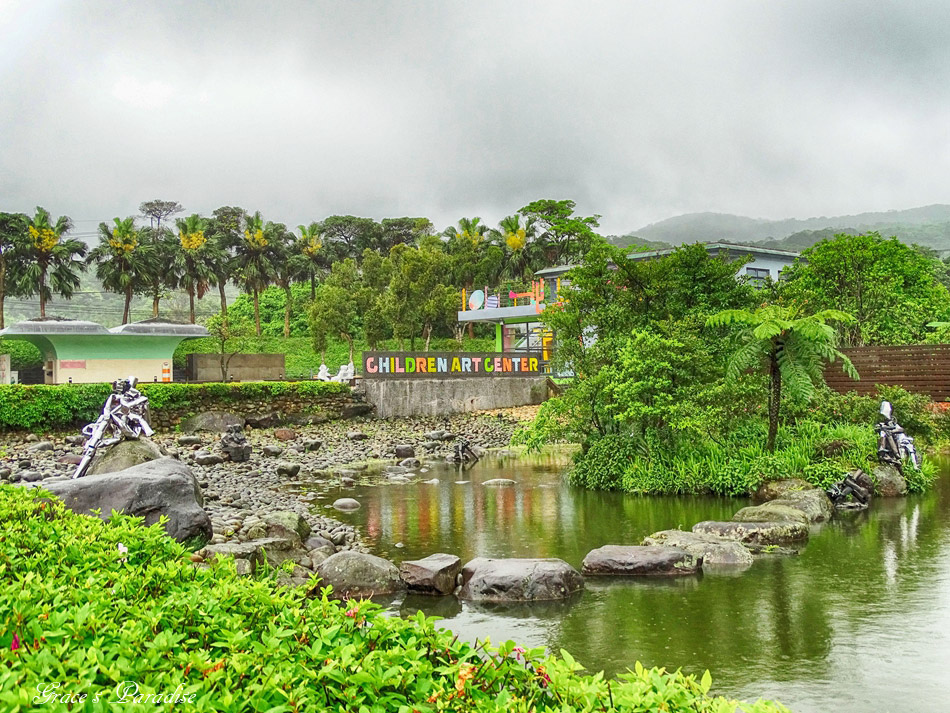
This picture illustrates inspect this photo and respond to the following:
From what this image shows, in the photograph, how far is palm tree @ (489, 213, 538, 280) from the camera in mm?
58875

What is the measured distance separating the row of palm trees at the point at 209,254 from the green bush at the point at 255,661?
4903 centimetres

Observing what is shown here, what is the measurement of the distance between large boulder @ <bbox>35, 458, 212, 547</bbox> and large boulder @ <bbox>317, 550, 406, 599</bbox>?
170 cm

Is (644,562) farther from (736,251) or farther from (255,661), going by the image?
(736,251)

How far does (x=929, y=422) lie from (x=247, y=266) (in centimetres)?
4861

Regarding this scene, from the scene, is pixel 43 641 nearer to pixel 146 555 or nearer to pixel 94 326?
pixel 146 555

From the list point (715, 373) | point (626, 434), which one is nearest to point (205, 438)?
Answer: point (626, 434)

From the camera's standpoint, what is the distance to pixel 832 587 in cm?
934

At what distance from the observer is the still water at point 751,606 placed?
6711 mm

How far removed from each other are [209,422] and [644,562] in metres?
22.8

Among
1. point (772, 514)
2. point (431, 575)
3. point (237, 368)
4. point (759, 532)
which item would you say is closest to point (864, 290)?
point (772, 514)

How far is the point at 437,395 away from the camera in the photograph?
33906 mm

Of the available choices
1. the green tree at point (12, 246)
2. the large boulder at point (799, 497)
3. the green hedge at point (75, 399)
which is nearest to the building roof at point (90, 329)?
the green hedge at point (75, 399)

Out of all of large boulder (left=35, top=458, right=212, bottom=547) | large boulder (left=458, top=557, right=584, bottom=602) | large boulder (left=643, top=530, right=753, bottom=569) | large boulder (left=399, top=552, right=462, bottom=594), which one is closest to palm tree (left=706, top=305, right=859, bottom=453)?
large boulder (left=643, top=530, right=753, bottom=569)

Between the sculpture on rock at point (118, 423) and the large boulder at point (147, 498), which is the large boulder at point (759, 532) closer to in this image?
the large boulder at point (147, 498)
